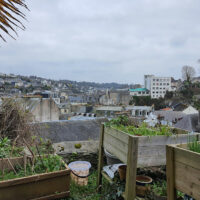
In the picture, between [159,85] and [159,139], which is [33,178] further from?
[159,85]

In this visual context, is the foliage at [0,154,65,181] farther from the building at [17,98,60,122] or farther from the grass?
the building at [17,98,60,122]

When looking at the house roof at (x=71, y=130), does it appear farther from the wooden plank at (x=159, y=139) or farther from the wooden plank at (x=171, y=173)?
the wooden plank at (x=171, y=173)

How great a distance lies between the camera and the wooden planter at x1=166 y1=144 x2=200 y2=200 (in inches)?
58.8

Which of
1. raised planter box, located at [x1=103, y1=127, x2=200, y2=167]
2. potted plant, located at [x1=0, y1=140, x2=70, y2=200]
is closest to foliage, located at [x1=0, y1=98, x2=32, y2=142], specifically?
potted plant, located at [x1=0, y1=140, x2=70, y2=200]

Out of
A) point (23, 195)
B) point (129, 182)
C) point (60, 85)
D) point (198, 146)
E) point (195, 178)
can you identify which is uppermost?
point (60, 85)

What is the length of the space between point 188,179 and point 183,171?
0.07 metres

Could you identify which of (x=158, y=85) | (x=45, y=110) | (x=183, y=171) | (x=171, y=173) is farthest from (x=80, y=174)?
(x=158, y=85)

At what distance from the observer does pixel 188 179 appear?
1.56m

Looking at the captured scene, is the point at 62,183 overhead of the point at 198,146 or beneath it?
beneath

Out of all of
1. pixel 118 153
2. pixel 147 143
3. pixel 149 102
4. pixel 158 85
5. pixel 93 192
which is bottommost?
pixel 93 192

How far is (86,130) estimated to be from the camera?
7270 mm

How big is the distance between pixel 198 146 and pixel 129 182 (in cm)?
104

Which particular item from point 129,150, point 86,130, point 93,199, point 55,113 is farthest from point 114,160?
point 55,113

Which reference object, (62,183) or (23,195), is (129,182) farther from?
(23,195)
